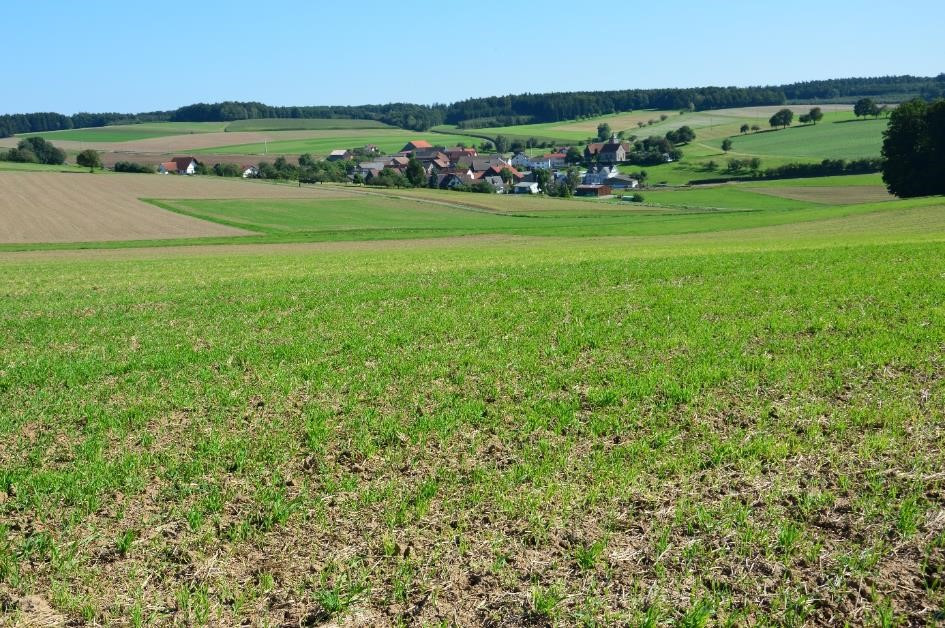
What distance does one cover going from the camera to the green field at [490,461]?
5.76 meters

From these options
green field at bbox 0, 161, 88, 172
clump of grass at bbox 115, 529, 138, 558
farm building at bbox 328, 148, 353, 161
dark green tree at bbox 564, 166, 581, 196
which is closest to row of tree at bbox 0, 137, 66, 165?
green field at bbox 0, 161, 88, 172

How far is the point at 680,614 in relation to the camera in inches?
212

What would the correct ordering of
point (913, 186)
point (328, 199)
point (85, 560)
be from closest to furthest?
1. point (85, 560)
2. point (913, 186)
3. point (328, 199)

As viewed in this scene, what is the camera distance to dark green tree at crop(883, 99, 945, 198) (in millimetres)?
73375

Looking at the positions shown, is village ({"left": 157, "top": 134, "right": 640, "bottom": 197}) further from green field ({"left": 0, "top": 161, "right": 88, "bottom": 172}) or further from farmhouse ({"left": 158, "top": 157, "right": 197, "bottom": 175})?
green field ({"left": 0, "top": 161, "right": 88, "bottom": 172})

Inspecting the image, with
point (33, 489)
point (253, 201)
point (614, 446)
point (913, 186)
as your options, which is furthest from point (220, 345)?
point (913, 186)

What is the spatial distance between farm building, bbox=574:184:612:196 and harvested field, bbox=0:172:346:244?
49593 mm

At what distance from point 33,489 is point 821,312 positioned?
13062mm

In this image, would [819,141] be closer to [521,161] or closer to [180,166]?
[521,161]

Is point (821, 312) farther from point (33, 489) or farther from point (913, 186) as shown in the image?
point (913, 186)

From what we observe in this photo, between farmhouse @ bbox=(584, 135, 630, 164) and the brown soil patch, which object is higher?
farmhouse @ bbox=(584, 135, 630, 164)

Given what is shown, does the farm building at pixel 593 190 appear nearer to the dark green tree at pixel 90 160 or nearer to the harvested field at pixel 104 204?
the harvested field at pixel 104 204

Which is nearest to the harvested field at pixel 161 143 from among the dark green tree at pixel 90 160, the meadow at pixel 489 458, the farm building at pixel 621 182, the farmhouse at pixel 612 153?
the dark green tree at pixel 90 160

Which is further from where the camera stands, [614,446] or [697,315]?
[697,315]
